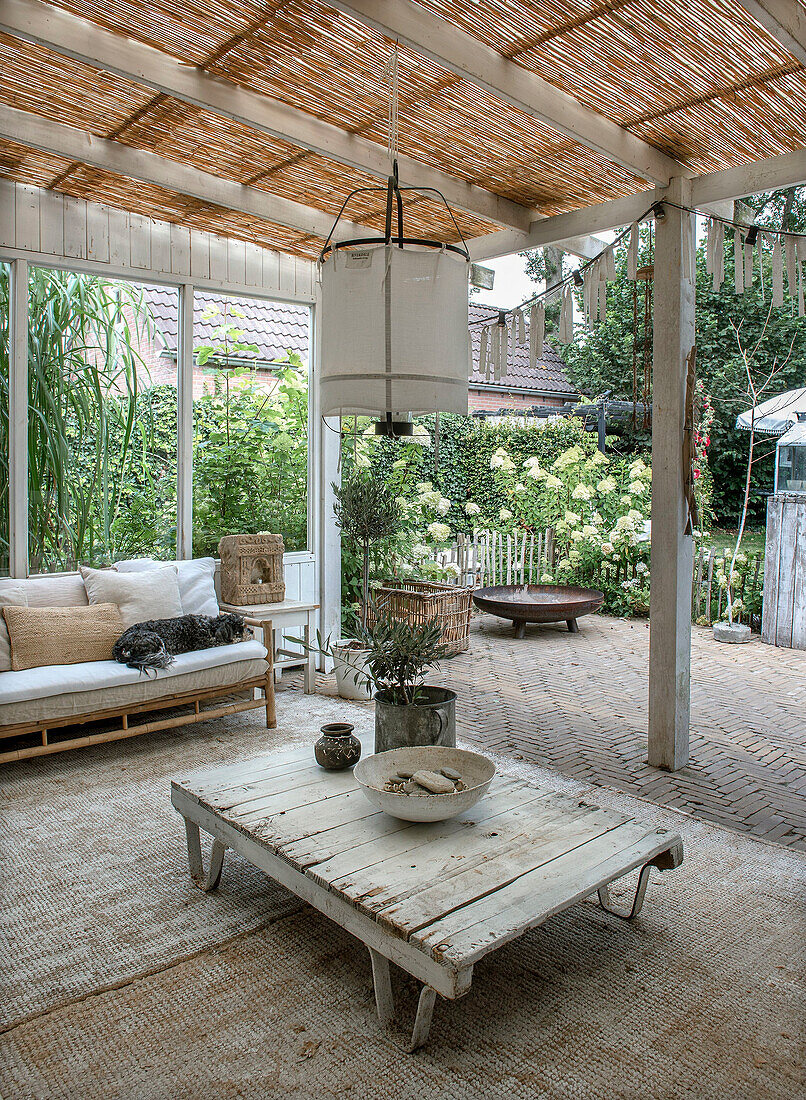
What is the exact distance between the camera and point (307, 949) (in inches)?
101

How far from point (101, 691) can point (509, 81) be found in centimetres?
345

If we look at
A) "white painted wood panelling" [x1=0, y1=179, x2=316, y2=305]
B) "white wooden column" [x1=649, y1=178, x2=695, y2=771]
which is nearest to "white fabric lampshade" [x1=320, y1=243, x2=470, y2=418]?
"white wooden column" [x1=649, y1=178, x2=695, y2=771]

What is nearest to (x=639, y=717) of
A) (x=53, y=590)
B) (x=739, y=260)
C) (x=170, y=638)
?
(x=739, y=260)

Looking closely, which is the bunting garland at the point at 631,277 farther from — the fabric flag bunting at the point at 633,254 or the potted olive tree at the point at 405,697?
the potted olive tree at the point at 405,697

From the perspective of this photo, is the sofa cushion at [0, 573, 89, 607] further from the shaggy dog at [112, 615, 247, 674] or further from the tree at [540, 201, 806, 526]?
the tree at [540, 201, 806, 526]

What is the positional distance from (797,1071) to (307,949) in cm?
140

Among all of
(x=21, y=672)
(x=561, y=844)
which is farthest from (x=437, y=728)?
(x=21, y=672)

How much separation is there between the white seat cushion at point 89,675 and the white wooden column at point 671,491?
2407 mm

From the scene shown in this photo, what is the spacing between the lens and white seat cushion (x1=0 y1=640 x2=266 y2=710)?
397cm

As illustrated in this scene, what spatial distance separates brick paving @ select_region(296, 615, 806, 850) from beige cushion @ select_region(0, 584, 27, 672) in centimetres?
220

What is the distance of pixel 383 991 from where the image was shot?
219 centimetres

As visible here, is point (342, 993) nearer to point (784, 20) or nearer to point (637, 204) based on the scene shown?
point (784, 20)

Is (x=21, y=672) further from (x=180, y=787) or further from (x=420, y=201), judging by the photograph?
(x=420, y=201)

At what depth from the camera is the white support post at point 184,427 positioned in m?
5.65
